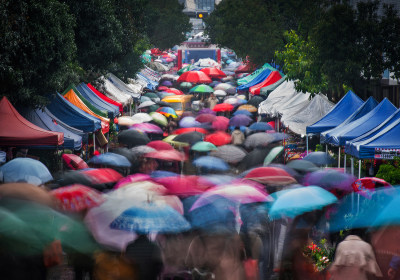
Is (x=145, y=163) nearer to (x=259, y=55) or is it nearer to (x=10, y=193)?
(x=10, y=193)

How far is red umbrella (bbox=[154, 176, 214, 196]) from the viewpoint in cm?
1016

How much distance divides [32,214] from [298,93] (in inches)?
757

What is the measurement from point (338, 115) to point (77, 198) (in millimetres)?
10892

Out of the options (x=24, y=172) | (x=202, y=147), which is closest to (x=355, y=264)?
(x=24, y=172)

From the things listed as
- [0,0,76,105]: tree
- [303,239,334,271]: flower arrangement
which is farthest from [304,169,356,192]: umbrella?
[0,0,76,105]: tree

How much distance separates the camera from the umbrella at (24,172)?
34.7 feet

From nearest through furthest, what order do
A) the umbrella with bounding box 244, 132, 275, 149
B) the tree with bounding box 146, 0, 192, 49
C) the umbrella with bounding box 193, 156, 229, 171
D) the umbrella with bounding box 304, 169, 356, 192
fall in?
the umbrella with bounding box 304, 169, 356, 192 < the umbrella with bounding box 193, 156, 229, 171 < the umbrella with bounding box 244, 132, 275, 149 < the tree with bounding box 146, 0, 192, 49

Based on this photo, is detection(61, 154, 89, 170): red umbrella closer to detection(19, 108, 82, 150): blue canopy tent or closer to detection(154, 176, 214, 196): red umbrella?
detection(19, 108, 82, 150): blue canopy tent

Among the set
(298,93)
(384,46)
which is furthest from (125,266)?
(298,93)

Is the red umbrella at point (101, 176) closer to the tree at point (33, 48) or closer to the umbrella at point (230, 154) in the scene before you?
the umbrella at point (230, 154)

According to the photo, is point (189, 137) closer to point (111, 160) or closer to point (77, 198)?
point (111, 160)

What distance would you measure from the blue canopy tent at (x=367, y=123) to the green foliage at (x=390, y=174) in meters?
2.28

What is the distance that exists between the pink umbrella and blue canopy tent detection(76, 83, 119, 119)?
13.2m

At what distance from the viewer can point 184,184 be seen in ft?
34.2
